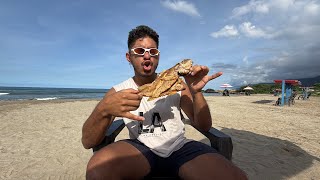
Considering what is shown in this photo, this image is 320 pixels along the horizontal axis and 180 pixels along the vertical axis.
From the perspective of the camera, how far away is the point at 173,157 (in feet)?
7.48

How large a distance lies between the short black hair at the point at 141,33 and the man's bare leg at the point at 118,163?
111 centimetres

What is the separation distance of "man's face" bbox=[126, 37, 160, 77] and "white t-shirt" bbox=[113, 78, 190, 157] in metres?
0.29

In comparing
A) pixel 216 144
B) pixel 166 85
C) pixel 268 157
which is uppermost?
pixel 166 85

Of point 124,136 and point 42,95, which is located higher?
point 124,136

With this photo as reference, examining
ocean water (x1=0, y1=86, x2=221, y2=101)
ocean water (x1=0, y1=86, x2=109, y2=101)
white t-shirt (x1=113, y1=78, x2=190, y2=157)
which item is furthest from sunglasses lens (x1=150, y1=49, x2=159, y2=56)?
ocean water (x1=0, y1=86, x2=109, y2=101)

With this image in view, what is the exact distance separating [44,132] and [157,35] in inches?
257

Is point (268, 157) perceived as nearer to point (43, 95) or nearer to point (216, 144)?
point (216, 144)

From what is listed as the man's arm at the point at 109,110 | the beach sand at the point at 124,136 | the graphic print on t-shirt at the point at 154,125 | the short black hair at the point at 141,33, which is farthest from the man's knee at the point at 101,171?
the beach sand at the point at 124,136

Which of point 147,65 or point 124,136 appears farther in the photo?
point 124,136

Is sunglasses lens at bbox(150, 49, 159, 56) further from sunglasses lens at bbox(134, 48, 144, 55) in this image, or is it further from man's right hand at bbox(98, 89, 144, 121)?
man's right hand at bbox(98, 89, 144, 121)

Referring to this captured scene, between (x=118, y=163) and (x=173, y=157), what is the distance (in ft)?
1.69

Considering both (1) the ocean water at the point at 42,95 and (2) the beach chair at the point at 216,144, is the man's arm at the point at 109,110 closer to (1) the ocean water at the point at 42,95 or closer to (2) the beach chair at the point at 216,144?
(2) the beach chair at the point at 216,144

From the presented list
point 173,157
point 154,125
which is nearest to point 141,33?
point 154,125

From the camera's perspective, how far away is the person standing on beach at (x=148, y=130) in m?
1.95
